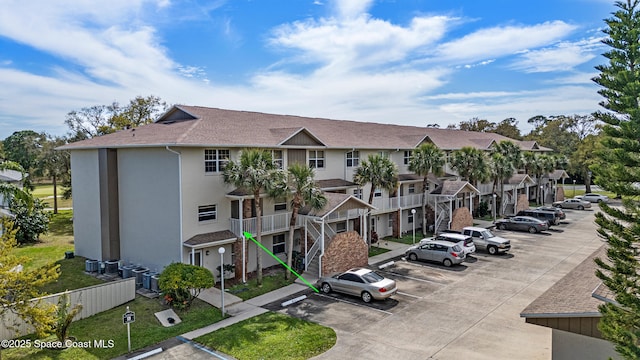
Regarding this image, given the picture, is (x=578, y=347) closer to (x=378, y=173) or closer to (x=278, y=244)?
(x=278, y=244)

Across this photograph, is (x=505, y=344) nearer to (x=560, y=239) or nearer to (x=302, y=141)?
(x=302, y=141)

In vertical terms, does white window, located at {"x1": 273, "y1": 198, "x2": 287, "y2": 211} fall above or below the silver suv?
above

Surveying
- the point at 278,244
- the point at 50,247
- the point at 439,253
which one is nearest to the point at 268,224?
the point at 278,244

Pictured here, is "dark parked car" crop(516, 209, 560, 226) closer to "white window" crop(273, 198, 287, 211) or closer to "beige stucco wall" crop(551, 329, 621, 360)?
"white window" crop(273, 198, 287, 211)

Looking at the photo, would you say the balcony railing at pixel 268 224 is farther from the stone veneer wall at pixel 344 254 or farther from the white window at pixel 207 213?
the stone veneer wall at pixel 344 254

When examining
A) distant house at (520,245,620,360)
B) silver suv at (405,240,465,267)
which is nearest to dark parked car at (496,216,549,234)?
silver suv at (405,240,465,267)

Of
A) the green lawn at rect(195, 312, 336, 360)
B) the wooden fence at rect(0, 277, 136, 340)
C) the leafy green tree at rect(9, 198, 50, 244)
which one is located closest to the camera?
the green lawn at rect(195, 312, 336, 360)

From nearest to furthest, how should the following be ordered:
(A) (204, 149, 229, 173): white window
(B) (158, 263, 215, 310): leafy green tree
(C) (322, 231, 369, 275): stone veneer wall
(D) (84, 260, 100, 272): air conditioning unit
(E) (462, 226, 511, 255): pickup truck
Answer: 1. (B) (158, 263, 215, 310): leafy green tree
2. (A) (204, 149, 229, 173): white window
3. (C) (322, 231, 369, 275): stone veneer wall
4. (D) (84, 260, 100, 272): air conditioning unit
5. (E) (462, 226, 511, 255): pickup truck

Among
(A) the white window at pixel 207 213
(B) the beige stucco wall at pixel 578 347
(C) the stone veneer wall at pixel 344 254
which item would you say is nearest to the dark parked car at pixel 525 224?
(C) the stone veneer wall at pixel 344 254
